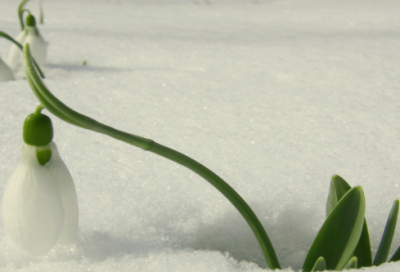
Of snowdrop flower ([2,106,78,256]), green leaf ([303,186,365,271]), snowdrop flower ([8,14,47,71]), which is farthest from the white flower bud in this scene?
snowdrop flower ([8,14,47,71])

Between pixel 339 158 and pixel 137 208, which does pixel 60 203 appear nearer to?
pixel 137 208

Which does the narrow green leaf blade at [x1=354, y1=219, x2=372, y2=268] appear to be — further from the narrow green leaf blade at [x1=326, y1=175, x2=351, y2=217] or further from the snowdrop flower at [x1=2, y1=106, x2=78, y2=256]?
the snowdrop flower at [x1=2, y1=106, x2=78, y2=256]

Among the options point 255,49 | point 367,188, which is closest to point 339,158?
point 367,188

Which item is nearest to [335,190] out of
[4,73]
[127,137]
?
[127,137]

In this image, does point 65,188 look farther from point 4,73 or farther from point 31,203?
point 4,73

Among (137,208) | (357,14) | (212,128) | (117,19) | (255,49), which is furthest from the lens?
(117,19)

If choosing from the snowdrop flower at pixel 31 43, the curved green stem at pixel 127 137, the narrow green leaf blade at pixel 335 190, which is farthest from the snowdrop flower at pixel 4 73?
the narrow green leaf blade at pixel 335 190
